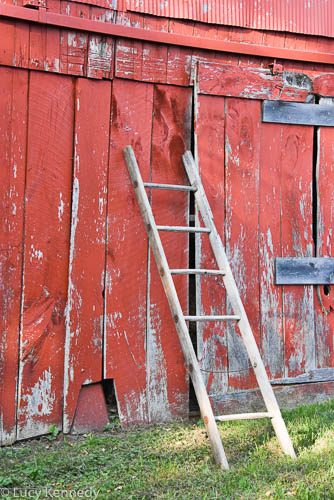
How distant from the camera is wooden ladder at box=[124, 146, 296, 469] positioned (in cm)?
367

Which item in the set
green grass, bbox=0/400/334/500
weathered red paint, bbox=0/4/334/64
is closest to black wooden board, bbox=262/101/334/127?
weathered red paint, bbox=0/4/334/64

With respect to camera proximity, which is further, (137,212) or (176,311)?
(137,212)

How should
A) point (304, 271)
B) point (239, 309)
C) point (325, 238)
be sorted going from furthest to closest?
1. point (325, 238)
2. point (304, 271)
3. point (239, 309)

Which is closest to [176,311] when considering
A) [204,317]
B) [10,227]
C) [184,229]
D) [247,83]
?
[204,317]

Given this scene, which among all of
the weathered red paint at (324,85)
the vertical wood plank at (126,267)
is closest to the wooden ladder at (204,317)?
the vertical wood plank at (126,267)

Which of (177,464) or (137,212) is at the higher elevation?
(137,212)

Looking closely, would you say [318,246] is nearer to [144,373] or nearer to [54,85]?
[144,373]

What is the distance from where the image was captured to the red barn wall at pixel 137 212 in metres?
4.10

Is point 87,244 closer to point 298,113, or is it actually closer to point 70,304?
point 70,304

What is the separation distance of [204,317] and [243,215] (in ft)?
3.80

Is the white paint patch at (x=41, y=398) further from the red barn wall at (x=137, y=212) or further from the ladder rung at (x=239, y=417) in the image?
the ladder rung at (x=239, y=417)

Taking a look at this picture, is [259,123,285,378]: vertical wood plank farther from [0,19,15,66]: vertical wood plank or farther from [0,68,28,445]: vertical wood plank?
[0,19,15,66]: vertical wood plank

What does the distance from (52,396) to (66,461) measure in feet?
2.03

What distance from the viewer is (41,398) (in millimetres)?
4113
